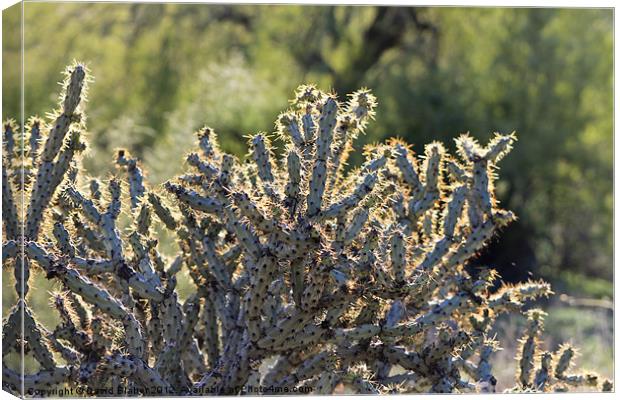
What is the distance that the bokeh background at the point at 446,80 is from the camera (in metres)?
13.4

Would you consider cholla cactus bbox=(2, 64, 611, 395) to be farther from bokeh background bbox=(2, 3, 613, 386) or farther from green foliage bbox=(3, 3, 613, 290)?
green foliage bbox=(3, 3, 613, 290)

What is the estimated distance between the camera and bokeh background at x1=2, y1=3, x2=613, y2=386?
13383 millimetres

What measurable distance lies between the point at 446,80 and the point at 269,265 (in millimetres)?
9774

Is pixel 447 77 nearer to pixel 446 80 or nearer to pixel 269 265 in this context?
pixel 446 80

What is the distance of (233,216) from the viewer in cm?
455

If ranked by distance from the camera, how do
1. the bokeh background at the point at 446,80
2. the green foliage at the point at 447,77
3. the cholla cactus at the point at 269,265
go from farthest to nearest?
the green foliage at the point at 447,77, the bokeh background at the point at 446,80, the cholla cactus at the point at 269,265

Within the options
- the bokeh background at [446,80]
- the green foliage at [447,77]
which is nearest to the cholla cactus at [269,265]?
the bokeh background at [446,80]

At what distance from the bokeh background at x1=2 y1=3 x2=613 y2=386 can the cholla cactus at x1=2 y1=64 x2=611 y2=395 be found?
7354mm

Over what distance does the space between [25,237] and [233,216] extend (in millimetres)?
922

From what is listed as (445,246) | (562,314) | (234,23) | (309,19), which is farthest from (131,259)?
(234,23)

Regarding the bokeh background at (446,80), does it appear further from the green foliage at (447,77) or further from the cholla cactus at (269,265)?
the cholla cactus at (269,265)

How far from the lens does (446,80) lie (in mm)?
14008

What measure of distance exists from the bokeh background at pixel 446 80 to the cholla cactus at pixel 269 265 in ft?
24.1

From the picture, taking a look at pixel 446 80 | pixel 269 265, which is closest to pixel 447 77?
pixel 446 80
